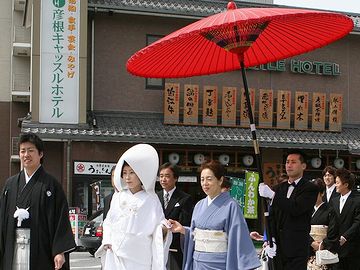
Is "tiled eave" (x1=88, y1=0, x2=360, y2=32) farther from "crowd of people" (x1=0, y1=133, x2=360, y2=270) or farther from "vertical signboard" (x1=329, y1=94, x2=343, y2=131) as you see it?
"crowd of people" (x1=0, y1=133, x2=360, y2=270)

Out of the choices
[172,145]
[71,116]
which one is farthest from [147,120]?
[71,116]

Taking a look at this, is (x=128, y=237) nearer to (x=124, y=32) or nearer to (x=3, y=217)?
(x=3, y=217)

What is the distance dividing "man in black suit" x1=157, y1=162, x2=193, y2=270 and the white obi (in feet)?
5.09

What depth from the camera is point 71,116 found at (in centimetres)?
1571

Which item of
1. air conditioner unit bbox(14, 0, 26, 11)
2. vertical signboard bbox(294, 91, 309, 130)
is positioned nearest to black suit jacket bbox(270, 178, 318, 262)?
vertical signboard bbox(294, 91, 309, 130)

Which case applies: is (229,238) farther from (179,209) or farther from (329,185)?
(329,185)

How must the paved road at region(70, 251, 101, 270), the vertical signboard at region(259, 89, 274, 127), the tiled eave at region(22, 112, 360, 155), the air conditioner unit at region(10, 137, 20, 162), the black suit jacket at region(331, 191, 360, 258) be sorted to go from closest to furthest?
the black suit jacket at region(331, 191, 360, 258) → the paved road at region(70, 251, 101, 270) → the tiled eave at region(22, 112, 360, 155) → the vertical signboard at region(259, 89, 274, 127) → the air conditioner unit at region(10, 137, 20, 162)

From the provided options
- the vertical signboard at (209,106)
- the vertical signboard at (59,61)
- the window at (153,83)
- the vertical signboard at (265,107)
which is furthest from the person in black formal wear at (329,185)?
the window at (153,83)

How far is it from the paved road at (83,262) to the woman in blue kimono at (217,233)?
706 centimetres

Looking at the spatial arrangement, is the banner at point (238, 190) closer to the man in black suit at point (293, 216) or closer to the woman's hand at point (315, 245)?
the woman's hand at point (315, 245)

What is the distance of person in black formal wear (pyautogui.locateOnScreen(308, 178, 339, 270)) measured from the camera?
7.49 m

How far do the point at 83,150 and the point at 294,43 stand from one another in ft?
34.9

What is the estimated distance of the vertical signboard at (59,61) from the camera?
15562 mm

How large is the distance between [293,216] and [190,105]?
10756mm
